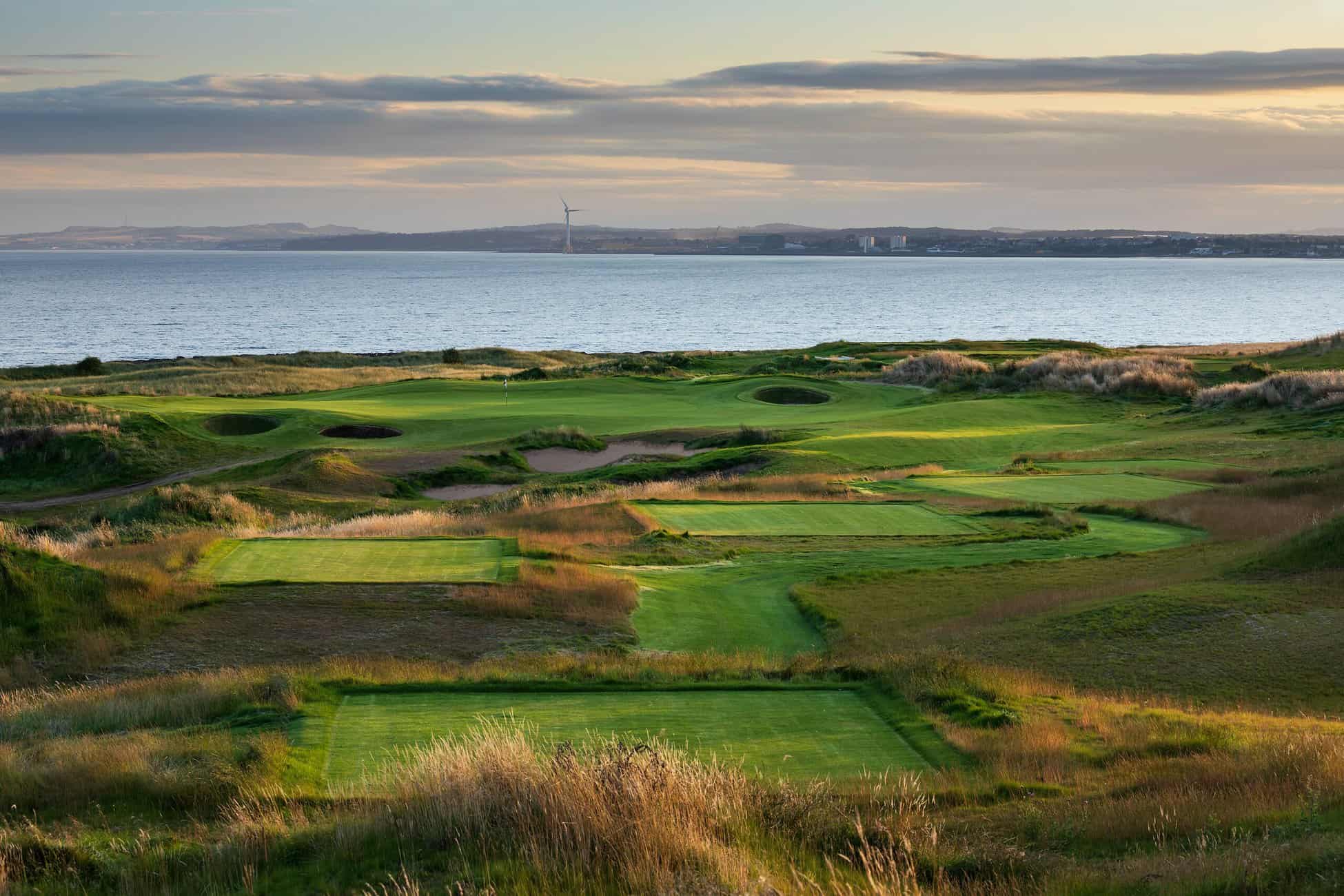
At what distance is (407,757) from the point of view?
9.34 metres

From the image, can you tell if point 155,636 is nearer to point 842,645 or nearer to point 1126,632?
Answer: point 842,645

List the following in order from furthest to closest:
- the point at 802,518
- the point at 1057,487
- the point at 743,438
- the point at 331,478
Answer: the point at 743,438 → the point at 331,478 → the point at 1057,487 → the point at 802,518

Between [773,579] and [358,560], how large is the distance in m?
6.40

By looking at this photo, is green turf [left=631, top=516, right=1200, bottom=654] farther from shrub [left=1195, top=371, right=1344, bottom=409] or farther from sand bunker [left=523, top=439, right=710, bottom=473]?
shrub [left=1195, top=371, right=1344, bottom=409]

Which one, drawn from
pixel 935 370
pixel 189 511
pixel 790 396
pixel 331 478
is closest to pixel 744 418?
pixel 790 396

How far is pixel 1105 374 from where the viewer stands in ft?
180

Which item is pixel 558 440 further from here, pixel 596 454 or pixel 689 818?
pixel 689 818

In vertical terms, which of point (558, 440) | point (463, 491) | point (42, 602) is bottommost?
point (463, 491)

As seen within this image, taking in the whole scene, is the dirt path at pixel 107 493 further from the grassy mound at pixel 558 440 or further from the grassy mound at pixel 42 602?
the grassy mound at pixel 42 602

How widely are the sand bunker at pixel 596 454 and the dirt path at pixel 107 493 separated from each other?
8066 millimetres

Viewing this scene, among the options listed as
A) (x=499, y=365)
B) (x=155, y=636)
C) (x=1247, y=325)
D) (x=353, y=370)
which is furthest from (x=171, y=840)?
(x=1247, y=325)

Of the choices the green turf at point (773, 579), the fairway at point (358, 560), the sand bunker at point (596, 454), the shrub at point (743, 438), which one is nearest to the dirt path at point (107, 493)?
the sand bunker at point (596, 454)

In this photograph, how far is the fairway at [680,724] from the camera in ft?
32.1

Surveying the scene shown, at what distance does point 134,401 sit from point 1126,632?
40996 millimetres
